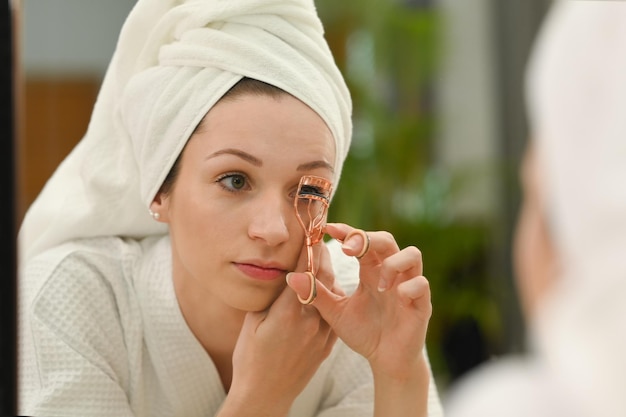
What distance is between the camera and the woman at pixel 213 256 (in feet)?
2.32

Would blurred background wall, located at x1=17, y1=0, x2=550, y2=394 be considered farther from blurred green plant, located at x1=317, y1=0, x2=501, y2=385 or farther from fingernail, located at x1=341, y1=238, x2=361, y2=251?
fingernail, located at x1=341, y1=238, x2=361, y2=251

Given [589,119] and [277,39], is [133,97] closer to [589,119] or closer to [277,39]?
[277,39]

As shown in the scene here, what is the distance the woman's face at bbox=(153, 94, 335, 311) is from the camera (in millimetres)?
695

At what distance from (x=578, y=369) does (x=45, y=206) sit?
0.61m

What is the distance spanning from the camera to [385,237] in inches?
29.1

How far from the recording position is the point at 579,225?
0.34 metres


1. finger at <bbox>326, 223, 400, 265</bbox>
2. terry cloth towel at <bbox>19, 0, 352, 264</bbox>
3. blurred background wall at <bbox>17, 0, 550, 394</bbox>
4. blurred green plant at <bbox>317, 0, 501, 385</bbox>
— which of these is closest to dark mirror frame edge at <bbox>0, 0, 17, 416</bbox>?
terry cloth towel at <bbox>19, 0, 352, 264</bbox>

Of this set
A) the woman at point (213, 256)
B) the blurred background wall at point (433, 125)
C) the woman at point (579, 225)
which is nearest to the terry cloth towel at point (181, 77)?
the woman at point (213, 256)

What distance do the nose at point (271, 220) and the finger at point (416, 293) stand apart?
0.11m

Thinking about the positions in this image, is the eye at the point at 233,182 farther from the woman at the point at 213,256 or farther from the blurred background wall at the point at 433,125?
the blurred background wall at the point at 433,125

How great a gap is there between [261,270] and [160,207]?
0.39 feet

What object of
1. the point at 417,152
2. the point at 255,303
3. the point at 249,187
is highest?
the point at 249,187

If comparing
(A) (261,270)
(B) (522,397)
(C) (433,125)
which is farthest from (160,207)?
(C) (433,125)

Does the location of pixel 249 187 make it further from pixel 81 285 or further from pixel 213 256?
pixel 81 285
